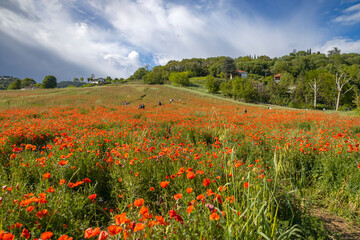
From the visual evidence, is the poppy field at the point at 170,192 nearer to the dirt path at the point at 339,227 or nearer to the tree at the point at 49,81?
the dirt path at the point at 339,227

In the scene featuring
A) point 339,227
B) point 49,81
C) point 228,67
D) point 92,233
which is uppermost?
point 228,67

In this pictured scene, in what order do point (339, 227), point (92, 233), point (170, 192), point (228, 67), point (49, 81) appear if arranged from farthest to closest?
point (228, 67) → point (49, 81) → point (170, 192) → point (339, 227) → point (92, 233)

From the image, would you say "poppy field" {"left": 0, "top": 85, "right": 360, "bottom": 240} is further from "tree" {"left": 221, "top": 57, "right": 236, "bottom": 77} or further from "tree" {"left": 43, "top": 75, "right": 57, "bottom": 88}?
"tree" {"left": 43, "top": 75, "right": 57, "bottom": 88}

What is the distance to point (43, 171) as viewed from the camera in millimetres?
3258

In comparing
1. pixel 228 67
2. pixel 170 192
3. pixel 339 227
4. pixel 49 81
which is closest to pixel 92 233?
pixel 170 192

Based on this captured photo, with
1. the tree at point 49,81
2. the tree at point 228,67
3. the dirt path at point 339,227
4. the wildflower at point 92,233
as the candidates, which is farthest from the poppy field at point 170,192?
the tree at point 49,81

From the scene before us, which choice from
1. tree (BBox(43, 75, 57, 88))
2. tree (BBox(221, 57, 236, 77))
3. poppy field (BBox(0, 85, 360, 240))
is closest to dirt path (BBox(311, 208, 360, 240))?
poppy field (BBox(0, 85, 360, 240))

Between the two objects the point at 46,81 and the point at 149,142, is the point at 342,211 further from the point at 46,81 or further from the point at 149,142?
the point at 46,81

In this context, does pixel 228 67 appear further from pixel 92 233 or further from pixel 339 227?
pixel 92 233

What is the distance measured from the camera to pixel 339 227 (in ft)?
9.06

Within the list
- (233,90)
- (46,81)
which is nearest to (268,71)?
(233,90)

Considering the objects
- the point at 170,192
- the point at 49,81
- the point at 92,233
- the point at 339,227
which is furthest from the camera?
the point at 49,81

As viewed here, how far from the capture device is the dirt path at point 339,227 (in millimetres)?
2529

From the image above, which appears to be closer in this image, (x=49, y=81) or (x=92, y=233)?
(x=92, y=233)
